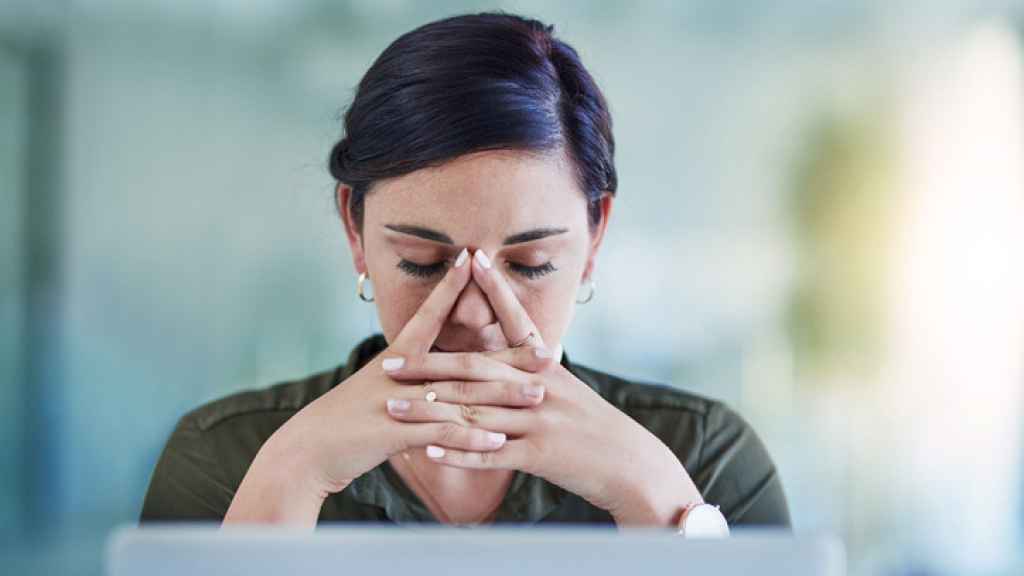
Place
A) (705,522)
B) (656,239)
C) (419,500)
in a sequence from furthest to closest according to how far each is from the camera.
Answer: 1. (656,239)
2. (419,500)
3. (705,522)

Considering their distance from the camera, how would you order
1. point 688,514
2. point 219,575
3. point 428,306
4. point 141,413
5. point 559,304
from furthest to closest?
1. point 141,413
2. point 559,304
3. point 428,306
4. point 688,514
5. point 219,575

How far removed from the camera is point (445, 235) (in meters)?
1.43

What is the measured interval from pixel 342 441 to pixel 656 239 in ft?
3.40

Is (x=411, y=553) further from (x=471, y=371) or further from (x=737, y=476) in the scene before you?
(x=737, y=476)

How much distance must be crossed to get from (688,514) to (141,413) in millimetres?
1306

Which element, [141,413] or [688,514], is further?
[141,413]

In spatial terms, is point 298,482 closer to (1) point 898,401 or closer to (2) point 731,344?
(2) point 731,344

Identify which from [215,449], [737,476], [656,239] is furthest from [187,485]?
[656,239]

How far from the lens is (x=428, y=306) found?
1.35m

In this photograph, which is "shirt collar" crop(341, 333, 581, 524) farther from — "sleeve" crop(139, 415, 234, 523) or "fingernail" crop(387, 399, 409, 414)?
"fingernail" crop(387, 399, 409, 414)

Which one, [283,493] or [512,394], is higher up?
[512,394]

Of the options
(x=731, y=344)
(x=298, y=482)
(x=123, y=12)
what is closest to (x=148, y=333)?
(x=123, y=12)

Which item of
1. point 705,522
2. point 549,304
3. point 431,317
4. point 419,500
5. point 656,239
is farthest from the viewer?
point 656,239

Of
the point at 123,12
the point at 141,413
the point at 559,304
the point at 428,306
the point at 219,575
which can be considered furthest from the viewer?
the point at 123,12
